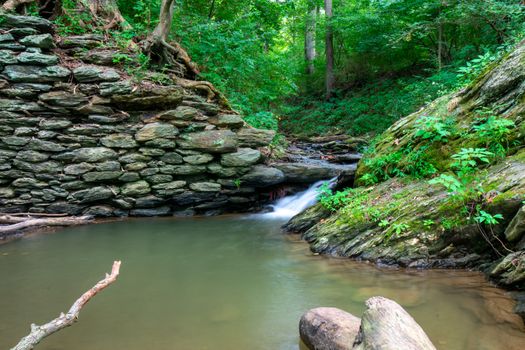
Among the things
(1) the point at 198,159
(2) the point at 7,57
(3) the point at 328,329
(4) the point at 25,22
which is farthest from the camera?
(1) the point at 198,159

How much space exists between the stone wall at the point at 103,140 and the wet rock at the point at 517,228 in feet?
17.1

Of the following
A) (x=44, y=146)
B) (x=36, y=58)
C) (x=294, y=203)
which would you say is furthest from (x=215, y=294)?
(x=36, y=58)

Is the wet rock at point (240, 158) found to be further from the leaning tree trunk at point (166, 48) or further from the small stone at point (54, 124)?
the small stone at point (54, 124)

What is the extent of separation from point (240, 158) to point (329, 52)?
10887 millimetres

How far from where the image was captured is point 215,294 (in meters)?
3.78

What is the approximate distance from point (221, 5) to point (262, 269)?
32.9 ft

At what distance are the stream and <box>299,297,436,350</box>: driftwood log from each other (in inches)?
9.2

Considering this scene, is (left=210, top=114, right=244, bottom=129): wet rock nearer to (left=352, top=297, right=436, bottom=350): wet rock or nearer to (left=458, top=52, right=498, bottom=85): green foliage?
(left=458, top=52, right=498, bottom=85): green foliage

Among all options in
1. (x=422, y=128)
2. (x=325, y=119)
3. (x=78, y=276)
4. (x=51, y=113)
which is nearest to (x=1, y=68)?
(x=51, y=113)

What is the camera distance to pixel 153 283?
413 cm

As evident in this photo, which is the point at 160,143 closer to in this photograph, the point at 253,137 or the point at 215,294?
the point at 253,137

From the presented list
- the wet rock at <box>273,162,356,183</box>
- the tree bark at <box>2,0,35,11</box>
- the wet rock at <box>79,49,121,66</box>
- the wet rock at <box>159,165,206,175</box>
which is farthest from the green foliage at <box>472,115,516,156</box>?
the tree bark at <box>2,0,35,11</box>

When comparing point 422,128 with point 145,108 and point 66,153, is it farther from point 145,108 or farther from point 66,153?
point 66,153

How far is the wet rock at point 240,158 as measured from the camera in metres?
8.17
